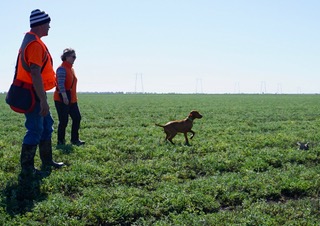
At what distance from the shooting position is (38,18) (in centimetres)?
572

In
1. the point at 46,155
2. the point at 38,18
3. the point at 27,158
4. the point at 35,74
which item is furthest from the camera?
the point at 46,155

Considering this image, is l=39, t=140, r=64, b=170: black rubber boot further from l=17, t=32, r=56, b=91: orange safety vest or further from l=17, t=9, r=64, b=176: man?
l=17, t=32, r=56, b=91: orange safety vest

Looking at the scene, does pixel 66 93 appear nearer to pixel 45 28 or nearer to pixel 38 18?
pixel 45 28

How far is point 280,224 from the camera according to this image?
14.3 feet

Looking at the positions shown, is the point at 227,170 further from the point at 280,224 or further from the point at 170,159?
the point at 280,224

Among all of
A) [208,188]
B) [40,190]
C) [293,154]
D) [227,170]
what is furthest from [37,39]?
[293,154]

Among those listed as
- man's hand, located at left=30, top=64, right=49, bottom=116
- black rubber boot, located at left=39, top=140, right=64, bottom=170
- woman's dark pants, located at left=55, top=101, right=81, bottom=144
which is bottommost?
black rubber boot, located at left=39, top=140, right=64, bottom=170

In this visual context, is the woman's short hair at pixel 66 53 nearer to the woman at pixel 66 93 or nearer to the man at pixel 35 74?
the woman at pixel 66 93

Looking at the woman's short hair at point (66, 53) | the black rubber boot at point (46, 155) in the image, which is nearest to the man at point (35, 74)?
the black rubber boot at point (46, 155)

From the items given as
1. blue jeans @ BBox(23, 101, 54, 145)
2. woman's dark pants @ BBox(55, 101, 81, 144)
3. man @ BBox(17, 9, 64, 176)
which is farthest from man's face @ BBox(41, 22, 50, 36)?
woman's dark pants @ BBox(55, 101, 81, 144)

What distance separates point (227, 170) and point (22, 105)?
358cm

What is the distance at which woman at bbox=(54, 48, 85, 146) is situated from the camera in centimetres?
834

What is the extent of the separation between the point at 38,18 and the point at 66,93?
3.03 m

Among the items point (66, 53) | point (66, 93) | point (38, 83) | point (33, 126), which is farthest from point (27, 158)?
point (66, 53)
